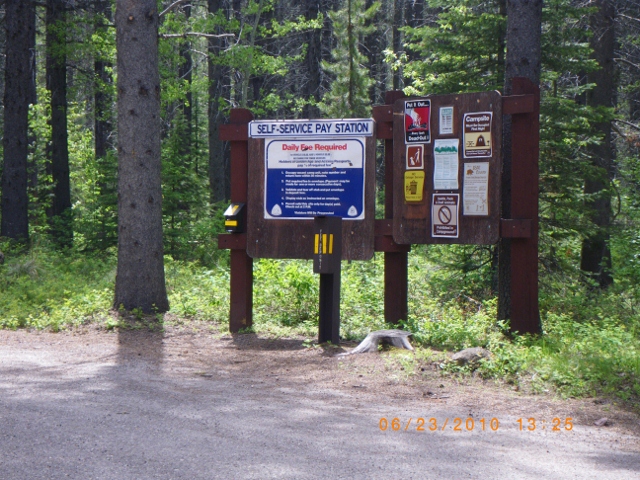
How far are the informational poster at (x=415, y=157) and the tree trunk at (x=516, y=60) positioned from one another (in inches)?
54.6

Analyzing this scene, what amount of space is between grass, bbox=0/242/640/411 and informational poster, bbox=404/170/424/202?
5.72 feet

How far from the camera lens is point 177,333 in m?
10.7

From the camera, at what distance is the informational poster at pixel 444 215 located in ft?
31.9

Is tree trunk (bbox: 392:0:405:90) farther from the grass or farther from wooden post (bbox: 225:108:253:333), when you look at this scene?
wooden post (bbox: 225:108:253:333)

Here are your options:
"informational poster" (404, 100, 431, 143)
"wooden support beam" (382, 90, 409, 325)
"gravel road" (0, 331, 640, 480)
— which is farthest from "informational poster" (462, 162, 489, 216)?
"gravel road" (0, 331, 640, 480)

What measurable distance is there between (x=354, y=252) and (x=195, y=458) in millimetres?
5562

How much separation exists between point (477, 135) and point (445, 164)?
22.3 inches

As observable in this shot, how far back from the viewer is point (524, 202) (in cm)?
952

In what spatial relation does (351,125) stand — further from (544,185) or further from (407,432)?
(407,432)

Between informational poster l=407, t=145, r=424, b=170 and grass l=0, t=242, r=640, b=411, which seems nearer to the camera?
grass l=0, t=242, r=640, b=411

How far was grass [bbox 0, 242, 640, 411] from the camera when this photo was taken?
7.69m

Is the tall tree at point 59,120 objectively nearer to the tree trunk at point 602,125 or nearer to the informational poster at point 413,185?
the tree trunk at point 602,125
